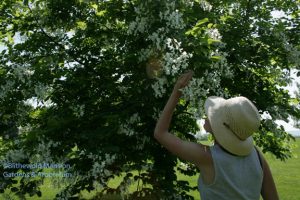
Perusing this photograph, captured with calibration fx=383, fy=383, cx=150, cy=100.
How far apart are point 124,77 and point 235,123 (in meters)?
4.01

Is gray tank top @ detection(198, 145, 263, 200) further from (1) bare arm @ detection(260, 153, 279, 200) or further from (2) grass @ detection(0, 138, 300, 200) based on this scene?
(2) grass @ detection(0, 138, 300, 200)

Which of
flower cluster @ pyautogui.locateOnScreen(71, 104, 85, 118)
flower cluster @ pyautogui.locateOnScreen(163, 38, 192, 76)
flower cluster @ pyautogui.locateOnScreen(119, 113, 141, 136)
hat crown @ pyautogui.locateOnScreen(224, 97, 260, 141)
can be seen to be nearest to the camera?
hat crown @ pyautogui.locateOnScreen(224, 97, 260, 141)

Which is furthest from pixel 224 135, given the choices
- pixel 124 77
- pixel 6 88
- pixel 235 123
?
pixel 6 88

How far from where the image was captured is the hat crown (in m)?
1.90

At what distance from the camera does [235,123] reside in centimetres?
192

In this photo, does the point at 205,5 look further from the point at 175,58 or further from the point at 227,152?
the point at 227,152

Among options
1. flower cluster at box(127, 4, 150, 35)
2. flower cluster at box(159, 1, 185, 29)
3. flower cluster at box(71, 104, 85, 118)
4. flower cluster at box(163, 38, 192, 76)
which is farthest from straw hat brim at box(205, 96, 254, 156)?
flower cluster at box(71, 104, 85, 118)

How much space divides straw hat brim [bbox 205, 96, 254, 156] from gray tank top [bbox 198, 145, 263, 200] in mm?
47

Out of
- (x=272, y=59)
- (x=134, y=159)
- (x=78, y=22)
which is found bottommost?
(x=134, y=159)

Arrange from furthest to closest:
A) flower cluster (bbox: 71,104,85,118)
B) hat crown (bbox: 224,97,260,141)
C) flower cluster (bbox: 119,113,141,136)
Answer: flower cluster (bbox: 71,104,85,118) → flower cluster (bbox: 119,113,141,136) → hat crown (bbox: 224,97,260,141)

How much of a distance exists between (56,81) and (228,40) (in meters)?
2.76

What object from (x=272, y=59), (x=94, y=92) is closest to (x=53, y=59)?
(x=94, y=92)

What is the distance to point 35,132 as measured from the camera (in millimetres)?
5238

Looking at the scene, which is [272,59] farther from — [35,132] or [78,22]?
[35,132]
